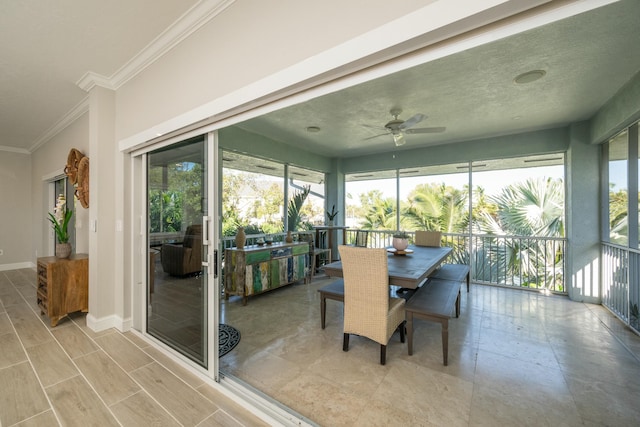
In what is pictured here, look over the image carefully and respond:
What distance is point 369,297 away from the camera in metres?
2.35

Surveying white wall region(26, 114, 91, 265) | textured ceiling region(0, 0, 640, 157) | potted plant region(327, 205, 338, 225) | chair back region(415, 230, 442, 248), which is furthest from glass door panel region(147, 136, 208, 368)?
potted plant region(327, 205, 338, 225)

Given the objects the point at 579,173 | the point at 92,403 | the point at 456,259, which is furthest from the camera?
the point at 456,259

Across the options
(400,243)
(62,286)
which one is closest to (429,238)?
(400,243)

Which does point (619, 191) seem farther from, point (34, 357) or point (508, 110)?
point (34, 357)

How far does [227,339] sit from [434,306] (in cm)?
210

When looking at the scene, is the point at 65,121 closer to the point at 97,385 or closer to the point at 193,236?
the point at 193,236

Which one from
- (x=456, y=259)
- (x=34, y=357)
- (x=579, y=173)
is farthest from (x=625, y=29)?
(x=34, y=357)

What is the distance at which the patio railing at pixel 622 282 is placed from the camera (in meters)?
3.00

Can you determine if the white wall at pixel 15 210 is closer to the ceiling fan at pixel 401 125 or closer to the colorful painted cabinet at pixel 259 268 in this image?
the colorful painted cabinet at pixel 259 268

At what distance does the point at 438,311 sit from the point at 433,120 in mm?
2972

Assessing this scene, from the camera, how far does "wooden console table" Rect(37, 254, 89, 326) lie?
2.99 meters

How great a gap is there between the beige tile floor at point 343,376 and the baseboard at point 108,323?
0.29 ft

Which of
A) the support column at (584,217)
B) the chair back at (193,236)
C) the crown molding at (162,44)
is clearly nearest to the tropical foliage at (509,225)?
the support column at (584,217)

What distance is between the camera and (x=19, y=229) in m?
5.79
